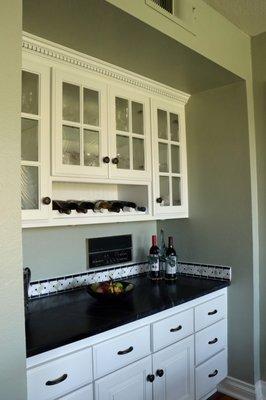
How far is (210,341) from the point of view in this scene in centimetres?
215

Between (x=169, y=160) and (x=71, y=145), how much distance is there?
2.76 ft

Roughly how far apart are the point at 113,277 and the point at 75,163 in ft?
3.04

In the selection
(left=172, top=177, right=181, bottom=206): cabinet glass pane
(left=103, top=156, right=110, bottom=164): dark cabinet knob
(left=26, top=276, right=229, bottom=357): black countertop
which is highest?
(left=103, top=156, right=110, bottom=164): dark cabinet knob

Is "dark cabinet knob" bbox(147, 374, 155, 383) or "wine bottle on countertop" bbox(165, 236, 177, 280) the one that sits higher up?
"wine bottle on countertop" bbox(165, 236, 177, 280)

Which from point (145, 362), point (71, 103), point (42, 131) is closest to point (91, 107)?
point (71, 103)

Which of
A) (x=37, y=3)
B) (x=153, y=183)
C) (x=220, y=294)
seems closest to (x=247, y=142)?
(x=153, y=183)

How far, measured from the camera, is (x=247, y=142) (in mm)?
2203

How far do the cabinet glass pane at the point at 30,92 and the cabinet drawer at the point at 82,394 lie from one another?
1.30 metres

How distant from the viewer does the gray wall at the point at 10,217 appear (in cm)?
104

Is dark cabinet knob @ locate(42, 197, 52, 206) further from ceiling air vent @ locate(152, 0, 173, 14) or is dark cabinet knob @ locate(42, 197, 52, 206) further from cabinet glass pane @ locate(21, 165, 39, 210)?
ceiling air vent @ locate(152, 0, 173, 14)

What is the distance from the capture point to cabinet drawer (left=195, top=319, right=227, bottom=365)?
6.75ft

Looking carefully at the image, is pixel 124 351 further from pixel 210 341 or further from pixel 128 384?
pixel 210 341

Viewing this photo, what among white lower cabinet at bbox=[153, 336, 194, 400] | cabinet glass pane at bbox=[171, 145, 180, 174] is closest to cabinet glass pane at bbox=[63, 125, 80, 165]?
cabinet glass pane at bbox=[171, 145, 180, 174]

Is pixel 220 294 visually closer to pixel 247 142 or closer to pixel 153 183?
pixel 153 183
